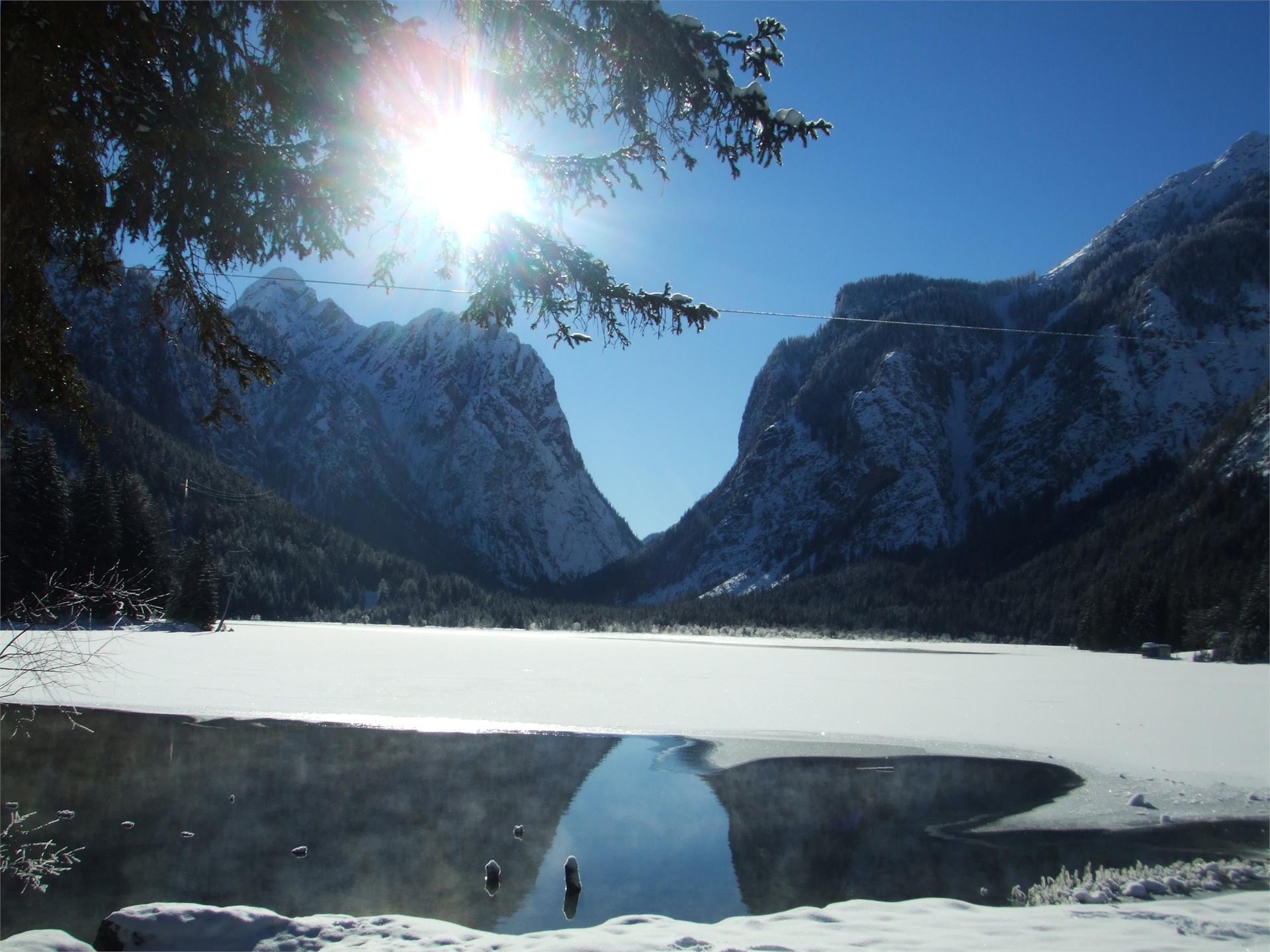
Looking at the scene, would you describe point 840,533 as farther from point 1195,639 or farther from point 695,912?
point 695,912

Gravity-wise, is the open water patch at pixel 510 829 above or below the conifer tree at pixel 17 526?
below

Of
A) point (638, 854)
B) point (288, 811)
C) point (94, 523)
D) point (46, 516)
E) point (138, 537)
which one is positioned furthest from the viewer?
point (138, 537)

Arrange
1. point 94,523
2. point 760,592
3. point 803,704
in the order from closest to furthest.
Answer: point 803,704 < point 94,523 < point 760,592

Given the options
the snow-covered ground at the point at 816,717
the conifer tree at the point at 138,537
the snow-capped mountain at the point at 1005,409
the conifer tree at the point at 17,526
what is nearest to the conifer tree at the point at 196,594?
the conifer tree at the point at 138,537

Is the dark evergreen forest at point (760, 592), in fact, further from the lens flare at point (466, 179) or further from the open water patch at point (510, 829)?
the lens flare at point (466, 179)

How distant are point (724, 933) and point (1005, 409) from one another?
19386 centimetres

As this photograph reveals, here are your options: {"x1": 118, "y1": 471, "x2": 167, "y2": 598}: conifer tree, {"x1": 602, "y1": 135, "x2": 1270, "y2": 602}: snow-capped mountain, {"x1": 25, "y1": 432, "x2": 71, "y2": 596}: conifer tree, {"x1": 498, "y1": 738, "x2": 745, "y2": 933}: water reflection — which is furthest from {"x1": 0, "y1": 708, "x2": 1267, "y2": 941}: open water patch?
{"x1": 602, "y1": 135, "x2": 1270, "y2": 602}: snow-capped mountain

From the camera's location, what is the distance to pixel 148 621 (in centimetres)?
660

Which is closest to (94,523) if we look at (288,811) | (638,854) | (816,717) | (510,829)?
(288,811)

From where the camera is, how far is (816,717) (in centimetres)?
2027

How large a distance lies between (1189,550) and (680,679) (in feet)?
248

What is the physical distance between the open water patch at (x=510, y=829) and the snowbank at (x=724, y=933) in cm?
117

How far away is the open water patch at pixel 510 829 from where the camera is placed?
843 centimetres

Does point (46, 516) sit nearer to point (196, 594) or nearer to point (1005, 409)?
point (196, 594)
